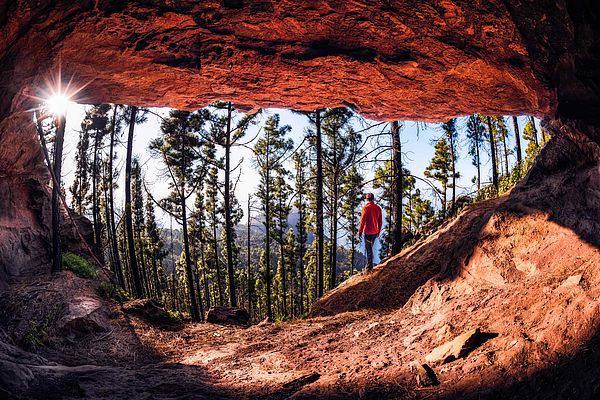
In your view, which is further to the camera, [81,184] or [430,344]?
[81,184]

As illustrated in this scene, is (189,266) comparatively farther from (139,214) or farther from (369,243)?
(139,214)

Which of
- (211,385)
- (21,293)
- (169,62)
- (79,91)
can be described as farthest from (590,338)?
(21,293)

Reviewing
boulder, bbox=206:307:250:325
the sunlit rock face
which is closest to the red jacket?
the sunlit rock face

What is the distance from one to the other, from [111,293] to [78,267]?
232 centimetres

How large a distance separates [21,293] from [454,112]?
11.5m

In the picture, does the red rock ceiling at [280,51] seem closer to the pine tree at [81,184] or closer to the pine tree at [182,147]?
the pine tree at [182,147]

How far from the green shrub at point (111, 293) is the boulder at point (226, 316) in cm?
277

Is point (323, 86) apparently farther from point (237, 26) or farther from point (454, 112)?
point (454, 112)

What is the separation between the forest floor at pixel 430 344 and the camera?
2.93m

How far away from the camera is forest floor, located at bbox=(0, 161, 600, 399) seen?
2932 mm

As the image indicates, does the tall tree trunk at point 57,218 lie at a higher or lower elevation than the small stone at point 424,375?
higher

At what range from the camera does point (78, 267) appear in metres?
11.7

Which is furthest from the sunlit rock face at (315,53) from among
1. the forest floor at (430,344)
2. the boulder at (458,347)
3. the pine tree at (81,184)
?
the pine tree at (81,184)

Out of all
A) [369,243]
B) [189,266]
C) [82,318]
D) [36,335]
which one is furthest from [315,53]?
[189,266]
